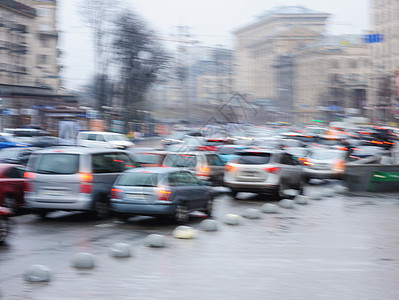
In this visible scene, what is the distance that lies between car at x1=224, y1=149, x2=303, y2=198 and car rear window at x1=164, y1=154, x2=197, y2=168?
1.89 meters

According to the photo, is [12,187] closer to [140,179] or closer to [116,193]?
[116,193]

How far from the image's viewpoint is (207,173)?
2330 centimetres

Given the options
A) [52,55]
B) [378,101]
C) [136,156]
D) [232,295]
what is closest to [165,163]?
[136,156]

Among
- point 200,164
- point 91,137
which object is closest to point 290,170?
point 200,164

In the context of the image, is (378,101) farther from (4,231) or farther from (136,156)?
(4,231)

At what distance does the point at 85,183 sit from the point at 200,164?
346 inches

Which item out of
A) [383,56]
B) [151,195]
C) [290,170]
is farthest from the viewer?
[383,56]

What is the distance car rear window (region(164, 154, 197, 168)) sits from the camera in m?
21.9

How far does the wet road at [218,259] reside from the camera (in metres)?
8.44

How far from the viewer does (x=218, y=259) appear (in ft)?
35.3

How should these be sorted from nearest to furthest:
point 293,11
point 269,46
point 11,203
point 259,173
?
A: point 11,203 → point 259,173 → point 269,46 → point 293,11

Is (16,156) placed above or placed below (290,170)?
above

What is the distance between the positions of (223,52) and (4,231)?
183 feet

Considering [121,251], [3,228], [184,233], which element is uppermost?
[3,228]
